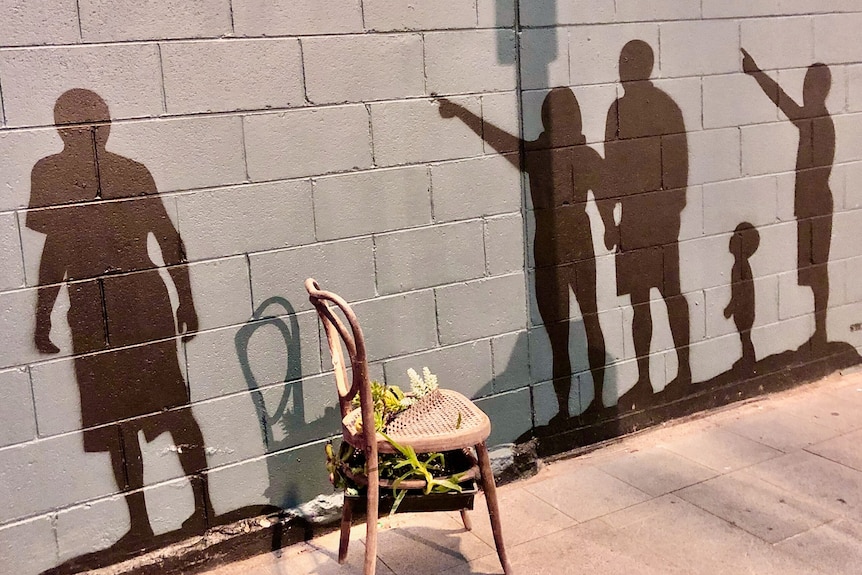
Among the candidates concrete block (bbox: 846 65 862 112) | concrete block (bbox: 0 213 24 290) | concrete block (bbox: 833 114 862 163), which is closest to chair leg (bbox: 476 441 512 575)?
concrete block (bbox: 0 213 24 290)

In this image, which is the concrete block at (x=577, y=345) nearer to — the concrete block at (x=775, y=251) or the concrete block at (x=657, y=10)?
the concrete block at (x=775, y=251)

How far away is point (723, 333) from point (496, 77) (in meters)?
1.70

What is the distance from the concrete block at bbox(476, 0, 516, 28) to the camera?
2928mm

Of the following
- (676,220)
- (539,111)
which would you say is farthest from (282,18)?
(676,220)

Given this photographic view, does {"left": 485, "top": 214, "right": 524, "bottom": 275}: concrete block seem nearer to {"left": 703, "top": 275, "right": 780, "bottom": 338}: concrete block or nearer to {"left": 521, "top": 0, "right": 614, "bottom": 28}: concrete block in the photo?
{"left": 521, "top": 0, "right": 614, "bottom": 28}: concrete block

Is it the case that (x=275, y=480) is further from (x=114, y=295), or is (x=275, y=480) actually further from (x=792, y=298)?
(x=792, y=298)

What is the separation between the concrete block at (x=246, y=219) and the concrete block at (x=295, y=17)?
20.1 inches

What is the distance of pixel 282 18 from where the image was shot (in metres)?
2.59

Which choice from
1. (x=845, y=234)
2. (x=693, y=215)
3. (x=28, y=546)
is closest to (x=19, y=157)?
(x=28, y=546)

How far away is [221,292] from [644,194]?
188cm

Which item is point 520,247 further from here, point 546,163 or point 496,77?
point 496,77

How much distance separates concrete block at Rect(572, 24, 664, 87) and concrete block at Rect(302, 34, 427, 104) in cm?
71

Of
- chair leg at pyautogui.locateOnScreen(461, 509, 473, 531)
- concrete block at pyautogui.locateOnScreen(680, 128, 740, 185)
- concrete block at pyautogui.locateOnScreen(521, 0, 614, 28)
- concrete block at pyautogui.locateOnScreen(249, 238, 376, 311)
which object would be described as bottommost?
chair leg at pyautogui.locateOnScreen(461, 509, 473, 531)

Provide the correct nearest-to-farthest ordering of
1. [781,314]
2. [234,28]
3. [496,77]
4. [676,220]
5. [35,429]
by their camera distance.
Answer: [35,429]
[234,28]
[496,77]
[676,220]
[781,314]
